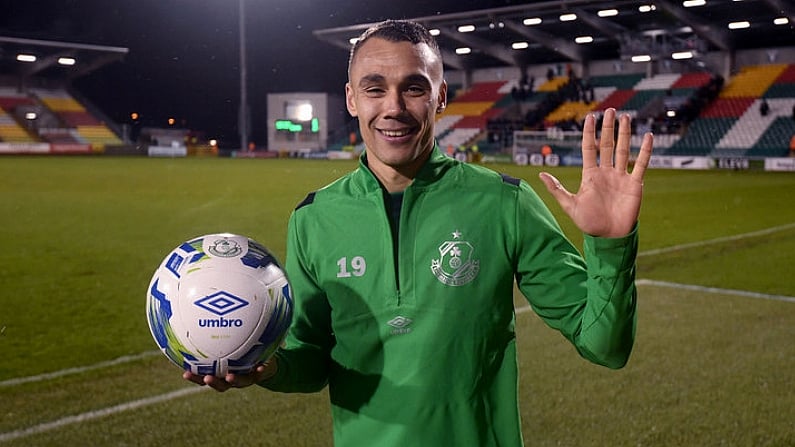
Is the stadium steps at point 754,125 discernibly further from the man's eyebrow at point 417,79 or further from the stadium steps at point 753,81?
the man's eyebrow at point 417,79

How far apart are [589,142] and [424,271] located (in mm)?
521

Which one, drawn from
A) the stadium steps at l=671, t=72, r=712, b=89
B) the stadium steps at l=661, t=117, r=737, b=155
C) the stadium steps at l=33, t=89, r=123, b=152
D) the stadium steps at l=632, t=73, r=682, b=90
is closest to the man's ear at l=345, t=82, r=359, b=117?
the stadium steps at l=661, t=117, r=737, b=155

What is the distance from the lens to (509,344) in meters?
2.11

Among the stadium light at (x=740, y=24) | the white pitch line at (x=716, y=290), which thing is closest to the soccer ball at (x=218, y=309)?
the white pitch line at (x=716, y=290)

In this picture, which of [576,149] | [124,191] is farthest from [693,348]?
[576,149]

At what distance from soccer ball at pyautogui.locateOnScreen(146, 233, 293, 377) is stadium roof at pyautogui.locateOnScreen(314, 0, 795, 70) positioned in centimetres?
3106

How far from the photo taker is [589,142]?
2.03 metres

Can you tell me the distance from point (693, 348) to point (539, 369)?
1226mm

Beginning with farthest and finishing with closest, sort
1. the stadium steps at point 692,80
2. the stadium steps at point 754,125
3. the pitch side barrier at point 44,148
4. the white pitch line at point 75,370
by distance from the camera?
the pitch side barrier at point 44,148 < the stadium steps at point 692,80 < the stadium steps at point 754,125 < the white pitch line at point 75,370

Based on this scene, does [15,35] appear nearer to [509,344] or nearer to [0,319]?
[0,319]

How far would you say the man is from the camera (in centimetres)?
201

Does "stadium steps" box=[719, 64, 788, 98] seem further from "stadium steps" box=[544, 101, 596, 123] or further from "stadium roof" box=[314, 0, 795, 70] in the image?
"stadium steps" box=[544, 101, 596, 123]

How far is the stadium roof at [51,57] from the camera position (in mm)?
41853

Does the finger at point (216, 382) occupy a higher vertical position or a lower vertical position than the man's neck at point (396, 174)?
lower
